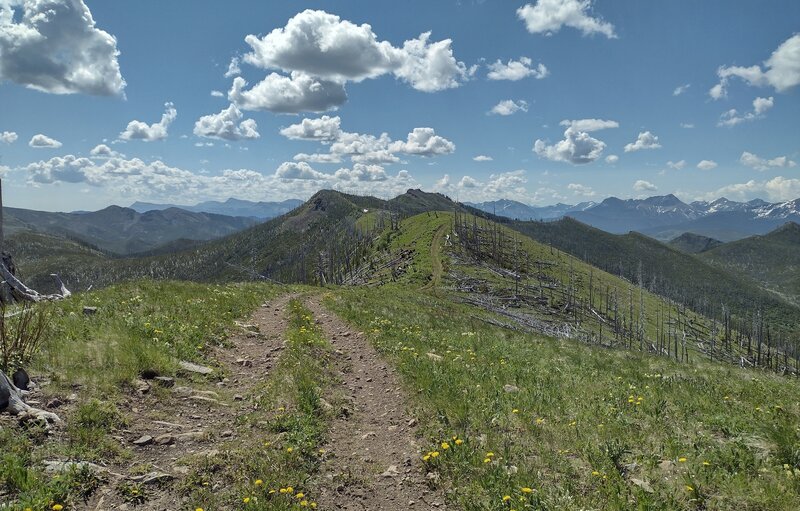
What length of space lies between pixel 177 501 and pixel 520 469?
5637 mm

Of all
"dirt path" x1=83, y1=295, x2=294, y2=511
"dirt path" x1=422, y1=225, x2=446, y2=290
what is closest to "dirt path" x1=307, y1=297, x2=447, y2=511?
"dirt path" x1=83, y1=295, x2=294, y2=511

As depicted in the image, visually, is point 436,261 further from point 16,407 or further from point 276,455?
point 16,407

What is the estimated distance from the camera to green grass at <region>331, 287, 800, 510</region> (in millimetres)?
6605

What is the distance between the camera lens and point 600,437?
8.64 m

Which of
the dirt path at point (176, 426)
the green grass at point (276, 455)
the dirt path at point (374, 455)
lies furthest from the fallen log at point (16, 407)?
the dirt path at point (374, 455)

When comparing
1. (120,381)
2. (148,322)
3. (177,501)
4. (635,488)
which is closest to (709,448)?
(635,488)

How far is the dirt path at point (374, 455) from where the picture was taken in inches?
279

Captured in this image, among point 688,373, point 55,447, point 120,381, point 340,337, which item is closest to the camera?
point 55,447

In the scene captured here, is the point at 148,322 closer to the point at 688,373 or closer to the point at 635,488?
the point at 635,488

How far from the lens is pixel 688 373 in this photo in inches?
650

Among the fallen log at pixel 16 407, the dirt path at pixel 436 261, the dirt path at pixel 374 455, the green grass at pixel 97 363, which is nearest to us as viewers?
the green grass at pixel 97 363

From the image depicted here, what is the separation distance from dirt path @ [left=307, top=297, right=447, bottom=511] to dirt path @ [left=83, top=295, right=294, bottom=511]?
7.04ft

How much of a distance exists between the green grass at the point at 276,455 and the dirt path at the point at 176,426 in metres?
0.35

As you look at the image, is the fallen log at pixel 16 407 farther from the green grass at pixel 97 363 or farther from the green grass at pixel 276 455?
the green grass at pixel 276 455
